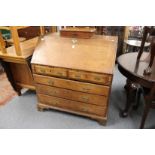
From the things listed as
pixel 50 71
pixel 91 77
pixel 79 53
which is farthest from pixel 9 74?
pixel 91 77

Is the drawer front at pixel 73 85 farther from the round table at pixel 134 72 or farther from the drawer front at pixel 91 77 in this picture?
the round table at pixel 134 72

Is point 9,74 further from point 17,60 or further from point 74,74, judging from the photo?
point 74,74

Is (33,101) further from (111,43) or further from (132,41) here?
(132,41)

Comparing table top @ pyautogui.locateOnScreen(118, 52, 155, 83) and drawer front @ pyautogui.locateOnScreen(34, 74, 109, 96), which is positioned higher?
table top @ pyautogui.locateOnScreen(118, 52, 155, 83)

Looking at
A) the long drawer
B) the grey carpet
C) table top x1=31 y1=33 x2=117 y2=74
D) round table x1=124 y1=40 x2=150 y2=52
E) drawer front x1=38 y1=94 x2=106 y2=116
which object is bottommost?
the grey carpet

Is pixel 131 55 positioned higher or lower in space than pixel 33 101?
higher

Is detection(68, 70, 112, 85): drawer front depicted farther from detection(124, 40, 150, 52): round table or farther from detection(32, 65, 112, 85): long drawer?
detection(124, 40, 150, 52): round table

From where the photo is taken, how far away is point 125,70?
5.32 feet

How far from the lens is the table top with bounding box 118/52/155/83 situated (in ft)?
4.83

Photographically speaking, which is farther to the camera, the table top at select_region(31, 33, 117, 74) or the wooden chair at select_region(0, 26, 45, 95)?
the wooden chair at select_region(0, 26, 45, 95)

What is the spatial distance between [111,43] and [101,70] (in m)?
0.46

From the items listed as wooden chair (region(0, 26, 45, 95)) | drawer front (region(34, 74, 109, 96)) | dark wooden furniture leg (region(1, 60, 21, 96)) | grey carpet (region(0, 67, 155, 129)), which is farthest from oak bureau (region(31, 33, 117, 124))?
dark wooden furniture leg (region(1, 60, 21, 96))
